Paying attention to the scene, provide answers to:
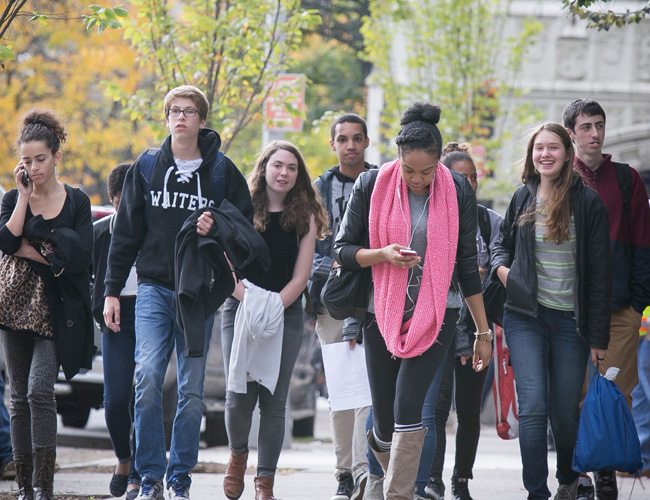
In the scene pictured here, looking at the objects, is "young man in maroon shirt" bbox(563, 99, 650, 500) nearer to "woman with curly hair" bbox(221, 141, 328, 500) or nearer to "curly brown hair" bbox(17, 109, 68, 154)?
"woman with curly hair" bbox(221, 141, 328, 500)

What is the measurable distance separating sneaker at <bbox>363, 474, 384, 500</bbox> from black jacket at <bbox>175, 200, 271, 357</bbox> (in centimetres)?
118

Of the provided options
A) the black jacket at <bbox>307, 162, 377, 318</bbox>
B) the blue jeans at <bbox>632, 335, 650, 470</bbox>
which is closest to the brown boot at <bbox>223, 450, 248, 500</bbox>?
the black jacket at <bbox>307, 162, 377, 318</bbox>

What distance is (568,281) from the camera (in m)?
5.48

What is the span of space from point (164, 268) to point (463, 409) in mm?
2155

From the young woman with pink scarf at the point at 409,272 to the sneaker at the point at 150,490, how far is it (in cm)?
120

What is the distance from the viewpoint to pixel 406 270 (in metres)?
4.90

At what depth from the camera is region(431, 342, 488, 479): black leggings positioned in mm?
6293

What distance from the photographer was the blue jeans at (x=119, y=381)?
5984mm

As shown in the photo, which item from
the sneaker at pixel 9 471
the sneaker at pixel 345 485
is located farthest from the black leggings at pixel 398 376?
the sneaker at pixel 9 471

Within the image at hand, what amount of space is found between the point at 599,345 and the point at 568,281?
0.39 m

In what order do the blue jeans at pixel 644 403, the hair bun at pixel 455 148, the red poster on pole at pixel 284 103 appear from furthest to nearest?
the red poster on pole at pixel 284 103 < the blue jeans at pixel 644 403 < the hair bun at pixel 455 148

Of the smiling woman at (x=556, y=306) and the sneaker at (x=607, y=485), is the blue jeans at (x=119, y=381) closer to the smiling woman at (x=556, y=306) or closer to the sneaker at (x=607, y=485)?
the smiling woman at (x=556, y=306)

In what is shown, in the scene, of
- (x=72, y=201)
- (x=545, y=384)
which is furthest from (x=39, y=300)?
(x=545, y=384)

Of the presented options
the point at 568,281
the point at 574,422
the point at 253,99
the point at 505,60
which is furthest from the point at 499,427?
the point at 505,60
